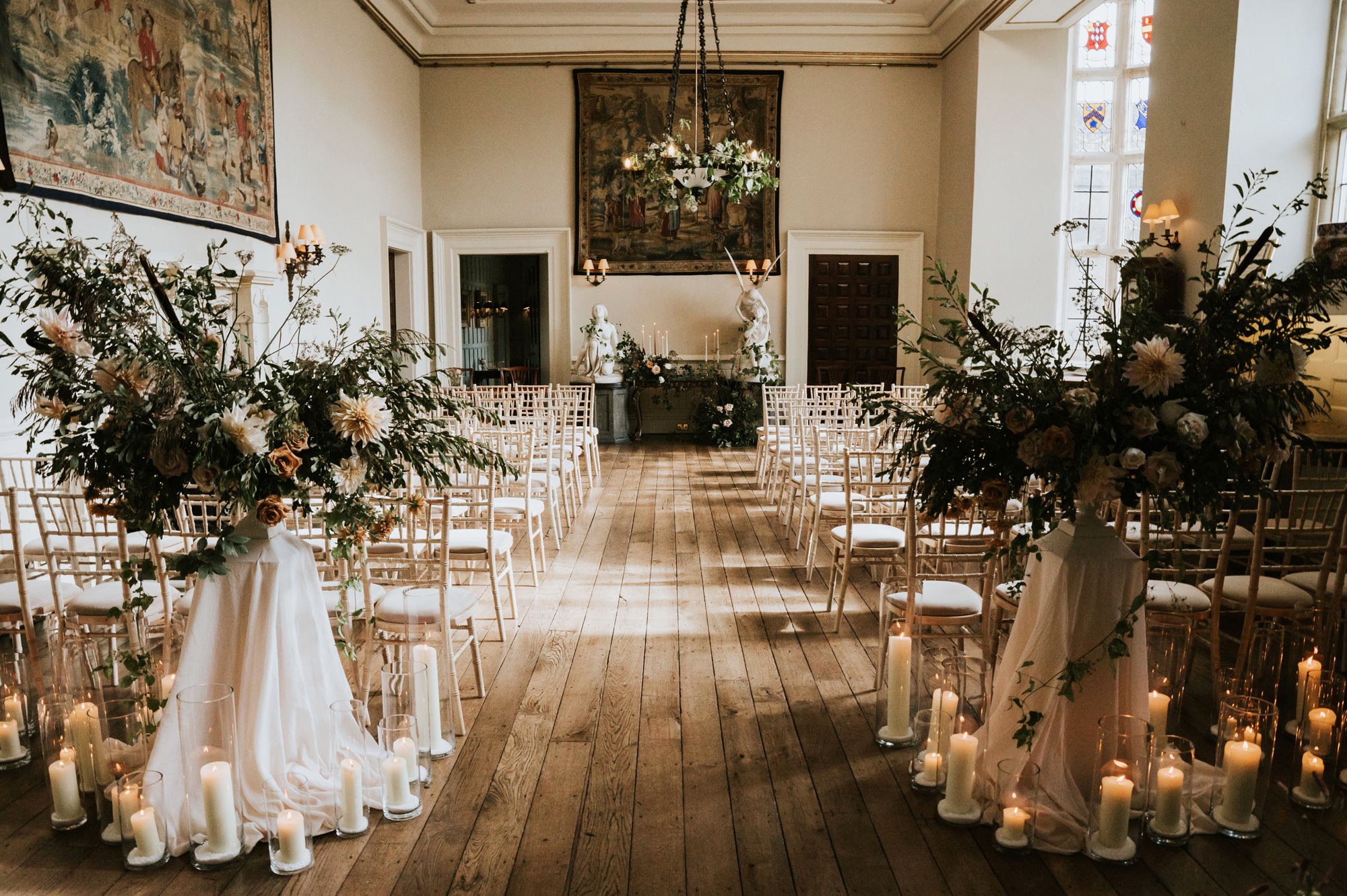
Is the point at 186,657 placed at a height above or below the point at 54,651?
above

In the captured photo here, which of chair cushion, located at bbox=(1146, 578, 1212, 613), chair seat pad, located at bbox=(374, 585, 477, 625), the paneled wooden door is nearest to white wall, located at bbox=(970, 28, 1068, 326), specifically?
the paneled wooden door

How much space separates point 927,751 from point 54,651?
3.45m

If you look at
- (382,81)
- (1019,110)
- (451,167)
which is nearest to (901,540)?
(1019,110)

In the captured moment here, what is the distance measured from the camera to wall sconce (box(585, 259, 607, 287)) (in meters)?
12.8

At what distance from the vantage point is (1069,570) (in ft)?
9.21

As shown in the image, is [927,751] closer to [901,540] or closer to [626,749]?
[626,749]

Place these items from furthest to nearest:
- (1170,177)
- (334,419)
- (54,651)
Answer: (1170,177), (54,651), (334,419)

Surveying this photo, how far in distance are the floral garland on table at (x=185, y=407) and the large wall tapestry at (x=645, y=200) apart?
33.8 feet

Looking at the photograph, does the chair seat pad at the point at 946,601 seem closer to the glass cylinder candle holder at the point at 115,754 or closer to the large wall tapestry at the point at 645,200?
the glass cylinder candle holder at the point at 115,754

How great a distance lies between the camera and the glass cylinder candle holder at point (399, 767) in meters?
2.95

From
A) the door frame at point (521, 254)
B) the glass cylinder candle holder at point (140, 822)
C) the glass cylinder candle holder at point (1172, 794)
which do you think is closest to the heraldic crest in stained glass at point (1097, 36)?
the door frame at point (521, 254)

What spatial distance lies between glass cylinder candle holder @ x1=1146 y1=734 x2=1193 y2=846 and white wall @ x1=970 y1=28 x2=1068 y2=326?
915cm

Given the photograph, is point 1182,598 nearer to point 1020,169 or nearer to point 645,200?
point 1020,169

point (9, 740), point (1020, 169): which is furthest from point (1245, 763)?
point (1020, 169)
